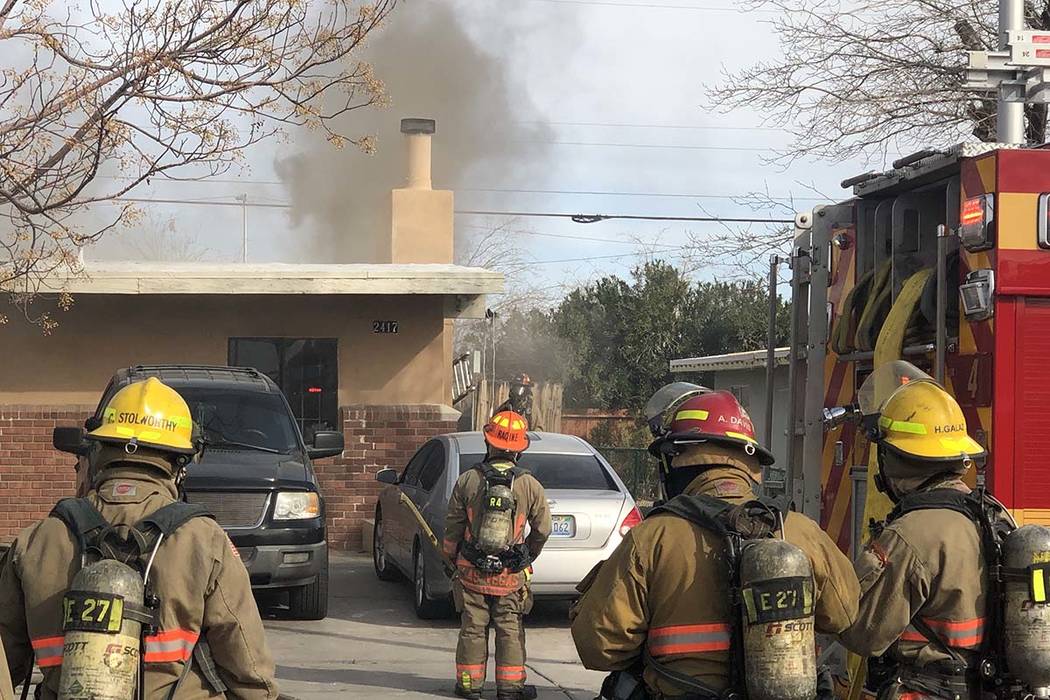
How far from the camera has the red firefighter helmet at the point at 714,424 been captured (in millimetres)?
3824

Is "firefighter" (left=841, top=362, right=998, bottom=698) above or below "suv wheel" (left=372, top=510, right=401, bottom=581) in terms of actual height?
above

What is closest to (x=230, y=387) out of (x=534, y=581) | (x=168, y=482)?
(x=534, y=581)

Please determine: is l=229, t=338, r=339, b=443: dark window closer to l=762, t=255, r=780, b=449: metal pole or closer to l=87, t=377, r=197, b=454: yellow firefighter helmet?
l=762, t=255, r=780, b=449: metal pole

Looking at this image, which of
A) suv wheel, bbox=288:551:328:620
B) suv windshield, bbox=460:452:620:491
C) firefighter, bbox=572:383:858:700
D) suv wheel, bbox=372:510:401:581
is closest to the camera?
firefighter, bbox=572:383:858:700

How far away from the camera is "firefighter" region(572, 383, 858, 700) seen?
3.62 metres

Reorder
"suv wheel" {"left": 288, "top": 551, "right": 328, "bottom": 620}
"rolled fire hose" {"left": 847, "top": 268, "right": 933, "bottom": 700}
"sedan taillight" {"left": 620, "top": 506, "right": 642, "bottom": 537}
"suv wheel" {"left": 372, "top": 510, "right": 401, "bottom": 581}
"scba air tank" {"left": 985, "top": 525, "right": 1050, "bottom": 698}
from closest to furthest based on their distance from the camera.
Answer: "scba air tank" {"left": 985, "top": 525, "right": 1050, "bottom": 698}, "rolled fire hose" {"left": 847, "top": 268, "right": 933, "bottom": 700}, "suv wheel" {"left": 288, "top": 551, "right": 328, "bottom": 620}, "sedan taillight" {"left": 620, "top": 506, "right": 642, "bottom": 537}, "suv wheel" {"left": 372, "top": 510, "right": 401, "bottom": 581}

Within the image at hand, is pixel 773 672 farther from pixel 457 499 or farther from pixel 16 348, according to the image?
pixel 16 348

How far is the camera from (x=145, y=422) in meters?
3.73

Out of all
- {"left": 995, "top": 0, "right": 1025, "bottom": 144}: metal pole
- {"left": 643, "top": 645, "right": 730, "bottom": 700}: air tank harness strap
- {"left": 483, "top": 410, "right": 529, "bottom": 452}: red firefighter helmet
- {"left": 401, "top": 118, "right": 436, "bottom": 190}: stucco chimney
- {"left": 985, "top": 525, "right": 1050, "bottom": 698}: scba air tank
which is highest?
{"left": 401, "top": 118, "right": 436, "bottom": 190}: stucco chimney

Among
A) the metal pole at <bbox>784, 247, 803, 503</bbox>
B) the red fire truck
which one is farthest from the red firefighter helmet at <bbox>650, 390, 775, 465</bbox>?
the metal pole at <bbox>784, 247, 803, 503</bbox>

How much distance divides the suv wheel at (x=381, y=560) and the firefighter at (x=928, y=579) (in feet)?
31.8

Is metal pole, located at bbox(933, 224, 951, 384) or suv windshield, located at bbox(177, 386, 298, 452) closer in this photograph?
metal pole, located at bbox(933, 224, 951, 384)

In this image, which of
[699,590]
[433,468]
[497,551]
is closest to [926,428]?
[699,590]

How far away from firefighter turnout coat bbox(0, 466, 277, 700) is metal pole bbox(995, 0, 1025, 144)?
6.76m
